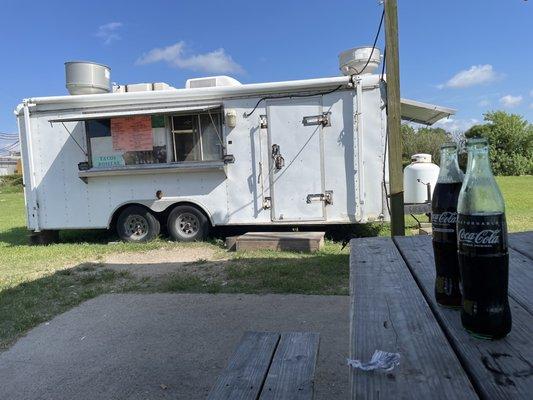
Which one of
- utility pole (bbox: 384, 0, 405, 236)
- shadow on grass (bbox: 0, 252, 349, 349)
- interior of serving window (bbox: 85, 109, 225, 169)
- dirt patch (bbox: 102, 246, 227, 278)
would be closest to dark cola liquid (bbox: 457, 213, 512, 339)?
shadow on grass (bbox: 0, 252, 349, 349)

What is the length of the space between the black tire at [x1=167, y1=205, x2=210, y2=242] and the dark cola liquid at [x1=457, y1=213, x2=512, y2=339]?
7.13 metres

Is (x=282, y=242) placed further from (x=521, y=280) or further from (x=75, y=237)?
(x=521, y=280)

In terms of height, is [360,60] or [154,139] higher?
[360,60]

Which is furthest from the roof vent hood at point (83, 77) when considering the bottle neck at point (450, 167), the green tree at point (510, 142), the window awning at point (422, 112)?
the green tree at point (510, 142)

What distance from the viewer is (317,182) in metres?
7.65

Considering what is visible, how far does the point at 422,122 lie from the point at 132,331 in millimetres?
7488

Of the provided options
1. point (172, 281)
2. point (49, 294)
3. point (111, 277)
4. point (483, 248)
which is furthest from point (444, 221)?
point (111, 277)

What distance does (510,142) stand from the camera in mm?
28984

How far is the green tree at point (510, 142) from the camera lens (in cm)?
2736

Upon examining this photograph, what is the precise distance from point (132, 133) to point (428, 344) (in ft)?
25.0

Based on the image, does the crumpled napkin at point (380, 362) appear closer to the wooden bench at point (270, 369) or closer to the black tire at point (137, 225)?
the wooden bench at point (270, 369)

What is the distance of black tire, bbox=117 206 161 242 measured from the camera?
8.43 meters

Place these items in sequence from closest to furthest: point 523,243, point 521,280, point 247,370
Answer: point 521,280 → point 247,370 → point 523,243

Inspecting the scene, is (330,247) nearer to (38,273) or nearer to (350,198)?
(350,198)
